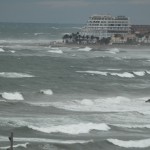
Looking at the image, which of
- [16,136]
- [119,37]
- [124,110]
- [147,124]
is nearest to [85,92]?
[124,110]

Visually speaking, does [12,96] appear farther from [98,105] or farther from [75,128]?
[75,128]

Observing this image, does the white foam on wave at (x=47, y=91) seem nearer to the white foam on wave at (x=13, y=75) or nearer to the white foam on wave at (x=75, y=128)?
the white foam on wave at (x=13, y=75)

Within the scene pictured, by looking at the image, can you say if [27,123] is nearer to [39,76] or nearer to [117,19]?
[39,76]

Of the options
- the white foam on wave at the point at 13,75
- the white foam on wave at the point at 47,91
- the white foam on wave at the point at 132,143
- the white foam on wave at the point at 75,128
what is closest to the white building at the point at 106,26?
the white foam on wave at the point at 13,75

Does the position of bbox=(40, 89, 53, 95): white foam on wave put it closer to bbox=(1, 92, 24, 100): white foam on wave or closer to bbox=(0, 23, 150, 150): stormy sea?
bbox=(0, 23, 150, 150): stormy sea

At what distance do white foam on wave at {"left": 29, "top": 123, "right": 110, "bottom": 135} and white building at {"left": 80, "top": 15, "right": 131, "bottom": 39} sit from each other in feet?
401

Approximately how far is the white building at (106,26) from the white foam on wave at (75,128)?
122 metres

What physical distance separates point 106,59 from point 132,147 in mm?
60097

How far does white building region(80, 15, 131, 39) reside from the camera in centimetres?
15369

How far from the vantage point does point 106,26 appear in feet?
508

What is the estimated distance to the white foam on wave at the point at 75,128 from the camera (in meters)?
28.7

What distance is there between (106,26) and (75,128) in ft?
416

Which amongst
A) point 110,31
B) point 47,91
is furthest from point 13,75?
point 110,31

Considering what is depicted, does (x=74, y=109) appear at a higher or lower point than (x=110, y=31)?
higher
